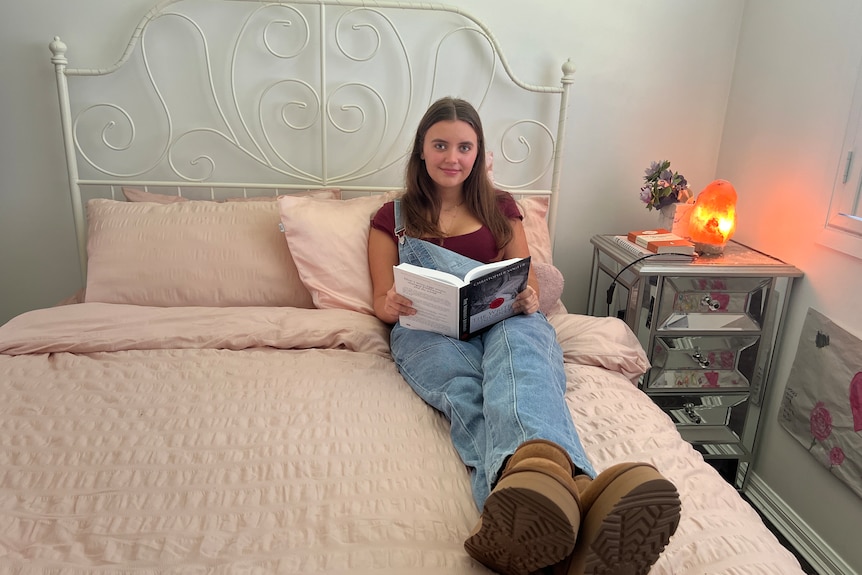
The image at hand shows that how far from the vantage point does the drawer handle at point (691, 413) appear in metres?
1.95

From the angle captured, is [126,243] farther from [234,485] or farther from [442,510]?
[442,510]

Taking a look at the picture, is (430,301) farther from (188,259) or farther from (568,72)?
(568,72)

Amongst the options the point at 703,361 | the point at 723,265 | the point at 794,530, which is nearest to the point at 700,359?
the point at 703,361

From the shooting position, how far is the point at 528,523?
789 millimetres

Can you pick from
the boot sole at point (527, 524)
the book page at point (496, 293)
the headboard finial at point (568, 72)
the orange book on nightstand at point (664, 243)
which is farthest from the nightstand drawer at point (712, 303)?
the boot sole at point (527, 524)

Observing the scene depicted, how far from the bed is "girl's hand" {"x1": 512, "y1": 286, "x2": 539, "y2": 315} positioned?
0.58 feet

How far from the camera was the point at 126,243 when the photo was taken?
177cm

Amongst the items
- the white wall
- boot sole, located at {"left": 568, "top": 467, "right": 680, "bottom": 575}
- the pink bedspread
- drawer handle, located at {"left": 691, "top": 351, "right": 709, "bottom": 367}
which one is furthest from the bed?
the white wall

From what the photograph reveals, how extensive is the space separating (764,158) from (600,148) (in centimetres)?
52

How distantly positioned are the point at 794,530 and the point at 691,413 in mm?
417

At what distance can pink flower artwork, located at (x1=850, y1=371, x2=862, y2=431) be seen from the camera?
1.58 meters

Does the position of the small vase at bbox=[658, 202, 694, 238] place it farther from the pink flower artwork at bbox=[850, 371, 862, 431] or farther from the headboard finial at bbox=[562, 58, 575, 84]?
→ the pink flower artwork at bbox=[850, 371, 862, 431]

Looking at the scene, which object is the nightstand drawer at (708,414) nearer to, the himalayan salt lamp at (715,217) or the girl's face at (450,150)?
the himalayan salt lamp at (715,217)

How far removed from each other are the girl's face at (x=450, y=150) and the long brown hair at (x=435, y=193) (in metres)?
0.03
